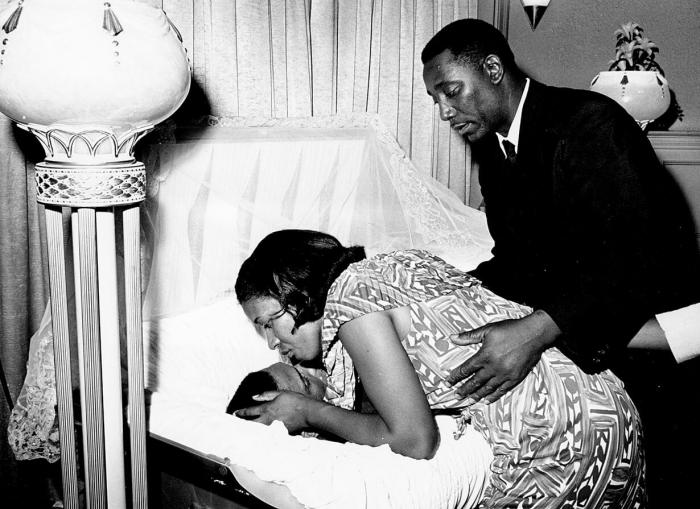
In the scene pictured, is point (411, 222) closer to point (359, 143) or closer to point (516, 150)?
point (359, 143)

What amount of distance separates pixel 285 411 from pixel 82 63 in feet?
2.44

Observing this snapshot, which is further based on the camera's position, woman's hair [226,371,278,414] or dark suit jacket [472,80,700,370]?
woman's hair [226,371,278,414]

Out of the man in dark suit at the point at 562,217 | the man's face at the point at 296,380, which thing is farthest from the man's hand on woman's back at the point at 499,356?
the man's face at the point at 296,380

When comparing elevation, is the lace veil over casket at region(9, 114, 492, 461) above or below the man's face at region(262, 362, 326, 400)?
above

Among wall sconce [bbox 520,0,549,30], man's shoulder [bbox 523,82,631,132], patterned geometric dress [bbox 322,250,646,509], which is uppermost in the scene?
wall sconce [bbox 520,0,549,30]

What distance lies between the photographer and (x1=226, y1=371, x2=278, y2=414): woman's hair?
5.07 ft

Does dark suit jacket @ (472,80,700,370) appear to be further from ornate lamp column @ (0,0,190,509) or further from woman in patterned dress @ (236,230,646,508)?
ornate lamp column @ (0,0,190,509)

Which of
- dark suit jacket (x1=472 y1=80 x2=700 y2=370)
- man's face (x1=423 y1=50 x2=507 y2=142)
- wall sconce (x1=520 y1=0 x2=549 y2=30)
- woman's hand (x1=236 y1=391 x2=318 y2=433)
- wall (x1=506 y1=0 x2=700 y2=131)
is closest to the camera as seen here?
dark suit jacket (x1=472 y1=80 x2=700 y2=370)

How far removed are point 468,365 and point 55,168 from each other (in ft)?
2.38

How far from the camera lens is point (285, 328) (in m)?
1.29

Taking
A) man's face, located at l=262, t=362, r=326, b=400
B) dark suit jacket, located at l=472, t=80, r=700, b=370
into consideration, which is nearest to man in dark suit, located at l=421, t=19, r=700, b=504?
Answer: dark suit jacket, located at l=472, t=80, r=700, b=370

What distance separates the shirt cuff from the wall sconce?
2.47 metres

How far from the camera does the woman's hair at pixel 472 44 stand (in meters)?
1.45

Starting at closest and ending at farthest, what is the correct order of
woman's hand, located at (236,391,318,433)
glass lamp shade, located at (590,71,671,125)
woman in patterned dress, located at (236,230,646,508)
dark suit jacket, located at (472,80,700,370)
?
woman in patterned dress, located at (236,230,646,508), dark suit jacket, located at (472,80,700,370), woman's hand, located at (236,391,318,433), glass lamp shade, located at (590,71,671,125)
